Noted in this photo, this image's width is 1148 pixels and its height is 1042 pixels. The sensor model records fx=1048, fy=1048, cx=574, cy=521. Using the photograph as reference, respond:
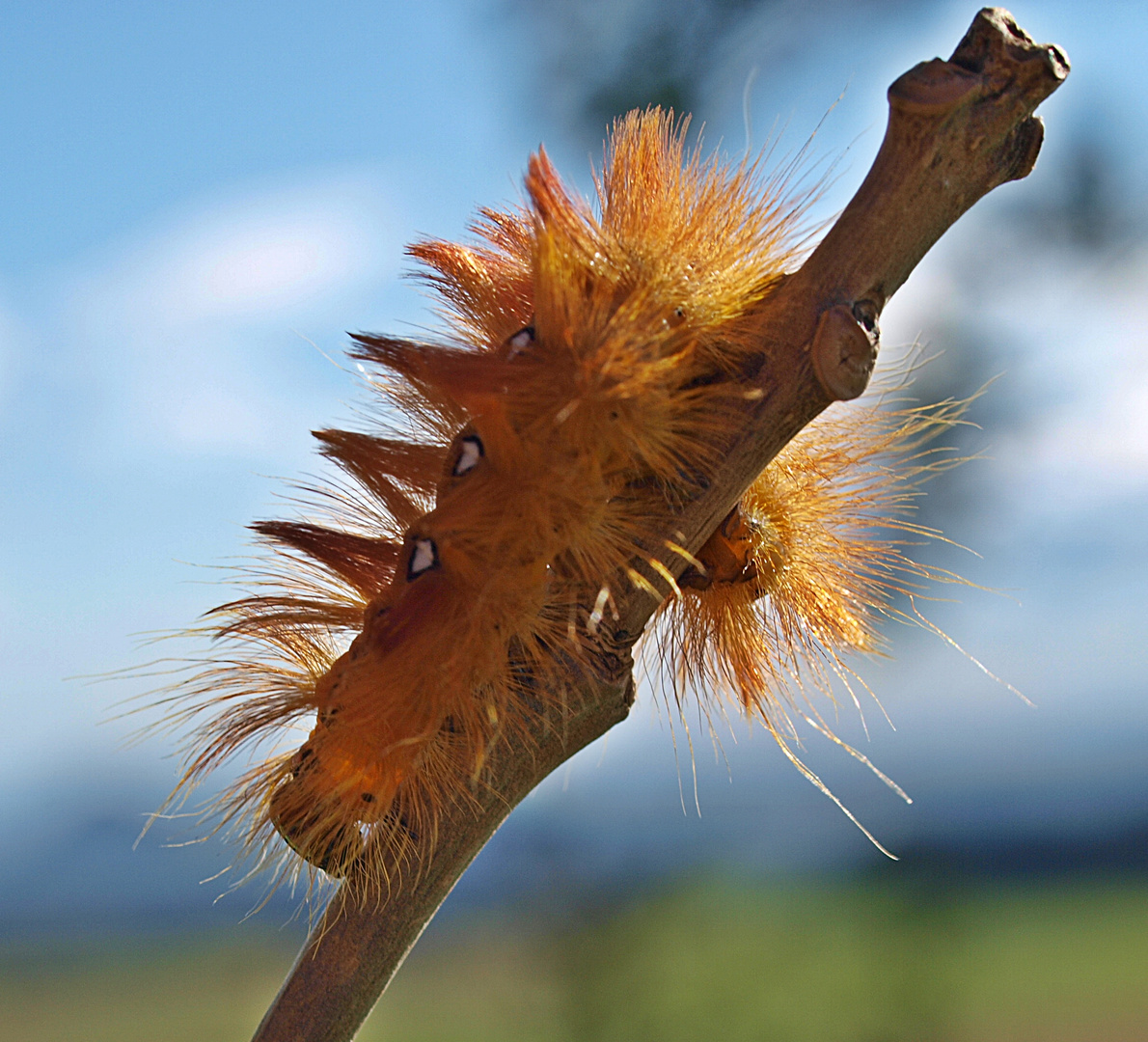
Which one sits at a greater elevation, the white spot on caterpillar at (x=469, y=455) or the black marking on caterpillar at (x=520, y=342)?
the black marking on caterpillar at (x=520, y=342)

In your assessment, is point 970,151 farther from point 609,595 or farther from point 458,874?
point 458,874

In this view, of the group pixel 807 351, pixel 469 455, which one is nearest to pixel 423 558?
pixel 469 455

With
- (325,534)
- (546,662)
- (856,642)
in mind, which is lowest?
(856,642)

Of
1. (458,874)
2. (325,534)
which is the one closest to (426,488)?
(325,534)

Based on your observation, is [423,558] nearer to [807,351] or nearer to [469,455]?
[469,455]

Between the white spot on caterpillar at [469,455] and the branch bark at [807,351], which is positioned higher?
the white spot on caterpillar at [469,455]

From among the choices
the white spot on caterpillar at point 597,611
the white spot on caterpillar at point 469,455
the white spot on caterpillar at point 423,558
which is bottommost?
the white spot on caterpillar at point 597,611

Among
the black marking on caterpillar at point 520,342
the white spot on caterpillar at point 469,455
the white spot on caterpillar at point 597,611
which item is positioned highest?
the black marking on caterpillar at point 520,342
